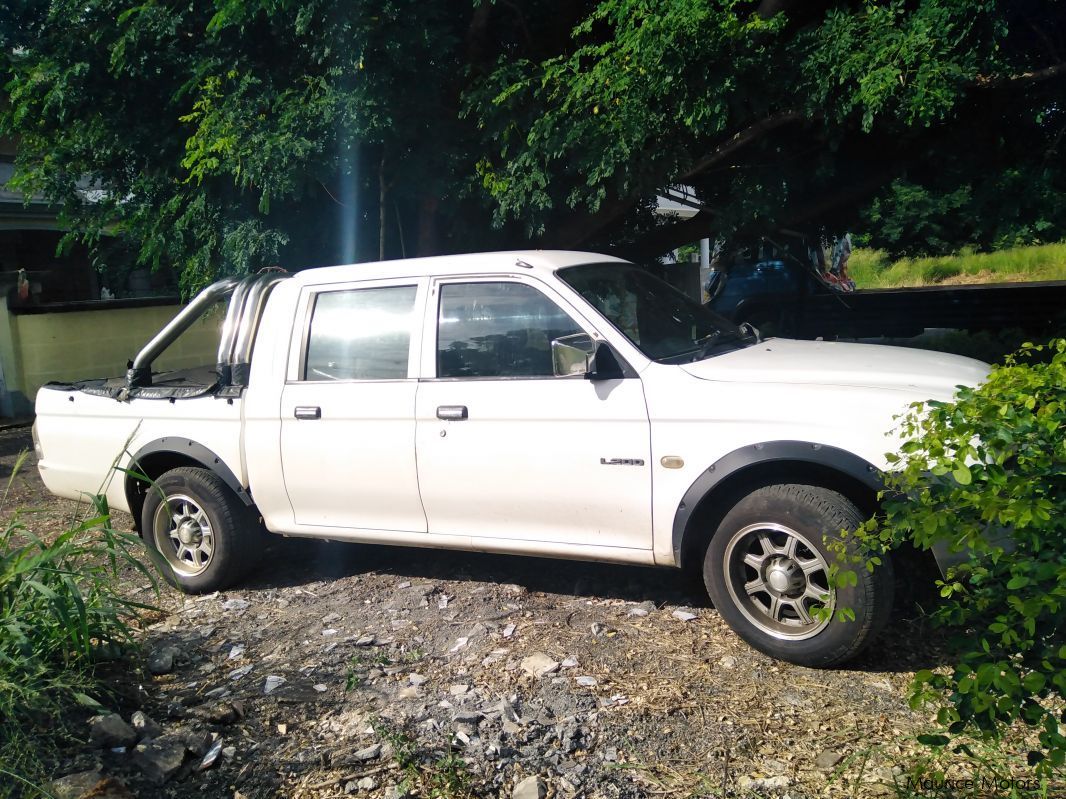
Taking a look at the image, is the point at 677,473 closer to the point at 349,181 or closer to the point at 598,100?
the point at 598,100

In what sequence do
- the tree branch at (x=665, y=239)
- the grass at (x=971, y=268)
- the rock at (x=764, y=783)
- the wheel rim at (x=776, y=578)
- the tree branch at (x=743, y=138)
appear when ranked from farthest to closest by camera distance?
the grass at (x=971, y=268) → the tree branch at (x=665, y=239) → the tree branch at (x=743, y=138) → the wheel rim at (x=776, y=578) → the rock at (x=764, y=783)

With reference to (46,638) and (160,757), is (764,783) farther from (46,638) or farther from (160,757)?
(46,638)

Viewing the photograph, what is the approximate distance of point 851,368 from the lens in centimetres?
442

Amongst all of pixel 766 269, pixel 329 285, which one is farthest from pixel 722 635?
pixel 766 269

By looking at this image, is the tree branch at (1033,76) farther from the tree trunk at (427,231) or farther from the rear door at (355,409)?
the rear door at (355,409)

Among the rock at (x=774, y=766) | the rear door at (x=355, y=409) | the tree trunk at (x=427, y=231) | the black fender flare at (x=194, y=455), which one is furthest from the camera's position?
the tree trunk at (x=427, y=231)

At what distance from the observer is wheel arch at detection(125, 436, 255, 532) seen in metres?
5.67

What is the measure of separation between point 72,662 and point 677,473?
8.86 ft

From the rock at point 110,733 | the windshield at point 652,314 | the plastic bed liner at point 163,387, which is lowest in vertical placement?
the rock at point 110,733

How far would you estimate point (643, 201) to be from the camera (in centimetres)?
970

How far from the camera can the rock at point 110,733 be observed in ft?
11.9

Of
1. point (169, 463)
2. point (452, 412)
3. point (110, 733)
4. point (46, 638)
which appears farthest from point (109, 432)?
point (110, 733)

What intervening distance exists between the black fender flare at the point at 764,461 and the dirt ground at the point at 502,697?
61 cm

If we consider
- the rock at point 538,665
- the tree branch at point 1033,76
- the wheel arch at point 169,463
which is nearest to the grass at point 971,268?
the tree branch at point 1033,76
